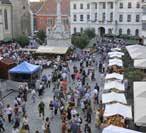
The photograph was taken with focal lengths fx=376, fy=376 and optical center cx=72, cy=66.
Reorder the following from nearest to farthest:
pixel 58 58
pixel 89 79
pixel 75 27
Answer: pixel 89 79
pixel 58 58
pixel 75 27

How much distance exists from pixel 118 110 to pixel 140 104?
1360mm

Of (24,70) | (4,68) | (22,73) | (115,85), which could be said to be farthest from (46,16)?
(115,85)

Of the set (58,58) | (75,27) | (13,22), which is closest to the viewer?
(58,58)

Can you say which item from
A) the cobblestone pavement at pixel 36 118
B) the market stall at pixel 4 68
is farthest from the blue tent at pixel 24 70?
the market stall at pixel 4 68

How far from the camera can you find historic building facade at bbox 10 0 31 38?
6794cm

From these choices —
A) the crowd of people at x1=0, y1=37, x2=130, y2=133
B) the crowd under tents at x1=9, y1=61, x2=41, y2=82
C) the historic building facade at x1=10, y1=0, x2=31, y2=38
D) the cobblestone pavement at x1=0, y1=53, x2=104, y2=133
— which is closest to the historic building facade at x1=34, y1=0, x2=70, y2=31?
the historic building facade at x1=10, y1=0, x2=31, y2=38

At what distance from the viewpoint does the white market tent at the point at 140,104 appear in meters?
17.2

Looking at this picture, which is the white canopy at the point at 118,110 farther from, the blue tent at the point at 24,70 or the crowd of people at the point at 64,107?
the blue tent at the point at 24,70

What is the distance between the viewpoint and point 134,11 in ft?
237

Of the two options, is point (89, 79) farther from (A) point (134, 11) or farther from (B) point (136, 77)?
(A) point (134, 11)

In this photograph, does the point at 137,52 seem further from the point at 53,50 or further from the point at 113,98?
the point at 113,98

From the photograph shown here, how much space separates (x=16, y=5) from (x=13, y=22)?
10.6ft

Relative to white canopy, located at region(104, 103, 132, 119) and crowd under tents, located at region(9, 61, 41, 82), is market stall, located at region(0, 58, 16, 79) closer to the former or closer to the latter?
crowd under tents, located at region(9, 61, 41, 82)

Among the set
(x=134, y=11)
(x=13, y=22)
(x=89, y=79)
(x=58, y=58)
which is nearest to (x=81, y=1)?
(x=134, y=11)
